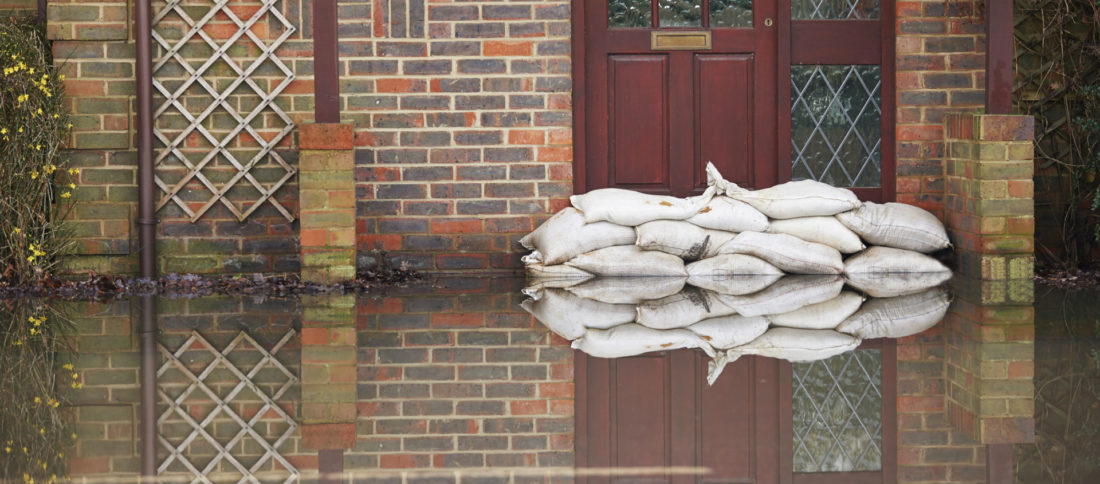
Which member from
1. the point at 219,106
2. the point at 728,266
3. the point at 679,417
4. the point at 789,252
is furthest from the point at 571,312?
the point at 219,106

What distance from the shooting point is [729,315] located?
6.41m

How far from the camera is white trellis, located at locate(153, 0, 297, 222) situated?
7941mm

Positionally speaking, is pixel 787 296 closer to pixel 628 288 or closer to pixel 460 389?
pixel 628 288

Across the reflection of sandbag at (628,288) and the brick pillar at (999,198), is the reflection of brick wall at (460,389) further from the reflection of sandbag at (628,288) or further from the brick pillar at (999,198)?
the brick pillar at (999,198)

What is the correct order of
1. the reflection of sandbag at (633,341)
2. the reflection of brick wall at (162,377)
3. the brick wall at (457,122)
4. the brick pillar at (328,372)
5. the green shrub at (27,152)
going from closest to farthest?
the reflection of brick wall at (162,377), the brick pillar at (328,372), the reflection of sandbag at (633,341), the green shrub at (27,152), the brick wall at (457,122)

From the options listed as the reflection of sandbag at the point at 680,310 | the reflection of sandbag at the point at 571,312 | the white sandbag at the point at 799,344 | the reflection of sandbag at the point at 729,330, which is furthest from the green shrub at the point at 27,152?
the white sandbag at the point at 799,344

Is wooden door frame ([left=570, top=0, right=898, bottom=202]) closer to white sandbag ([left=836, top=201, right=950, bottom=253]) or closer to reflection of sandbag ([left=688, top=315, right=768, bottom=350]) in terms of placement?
white sandbag ([left=836, top=201, right=950, bottom=253])

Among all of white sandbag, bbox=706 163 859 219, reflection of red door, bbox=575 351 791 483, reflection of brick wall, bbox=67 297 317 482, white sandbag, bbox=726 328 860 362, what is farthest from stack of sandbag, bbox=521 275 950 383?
reflection of brick wall, bbox=67 297 317 482

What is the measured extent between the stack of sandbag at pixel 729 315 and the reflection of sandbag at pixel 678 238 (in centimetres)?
18

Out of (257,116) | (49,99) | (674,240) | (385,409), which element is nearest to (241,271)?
(257,116)

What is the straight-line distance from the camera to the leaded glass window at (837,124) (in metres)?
8.43

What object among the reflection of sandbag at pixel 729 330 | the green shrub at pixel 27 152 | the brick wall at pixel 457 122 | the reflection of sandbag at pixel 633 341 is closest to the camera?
the reflection of sandbag at pixel 633 341

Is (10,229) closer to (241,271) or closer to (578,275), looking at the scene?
(241,271)

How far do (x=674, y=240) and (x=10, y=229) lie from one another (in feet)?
11.4
